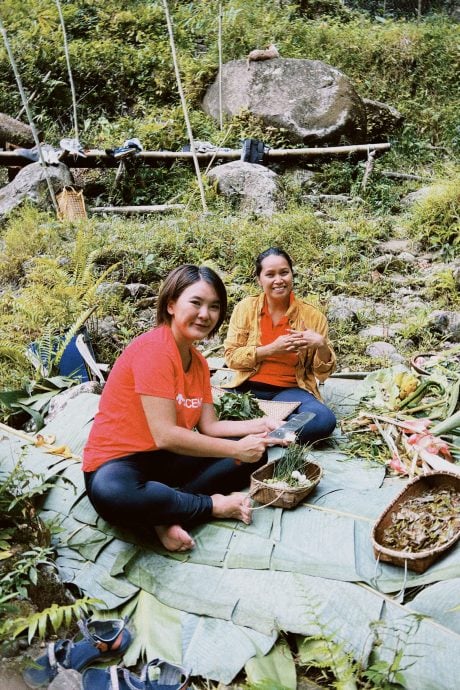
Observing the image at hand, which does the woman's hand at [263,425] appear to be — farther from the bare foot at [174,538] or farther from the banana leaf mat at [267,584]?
the bare foot at [174,538]

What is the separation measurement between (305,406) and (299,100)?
7.22 metres

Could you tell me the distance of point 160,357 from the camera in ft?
7.60

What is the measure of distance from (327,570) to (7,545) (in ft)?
3.71

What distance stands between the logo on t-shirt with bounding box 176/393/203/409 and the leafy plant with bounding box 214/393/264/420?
0.48 metres

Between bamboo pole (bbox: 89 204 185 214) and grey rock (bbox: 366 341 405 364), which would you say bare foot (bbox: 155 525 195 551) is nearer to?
grey rock (bbox: 366 341 405 364)

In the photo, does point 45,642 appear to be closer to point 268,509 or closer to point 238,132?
point 268,509

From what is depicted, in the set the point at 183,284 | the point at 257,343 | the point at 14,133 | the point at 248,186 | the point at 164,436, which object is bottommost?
the point at 248,186

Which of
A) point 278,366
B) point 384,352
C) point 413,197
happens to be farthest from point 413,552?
point 413,197

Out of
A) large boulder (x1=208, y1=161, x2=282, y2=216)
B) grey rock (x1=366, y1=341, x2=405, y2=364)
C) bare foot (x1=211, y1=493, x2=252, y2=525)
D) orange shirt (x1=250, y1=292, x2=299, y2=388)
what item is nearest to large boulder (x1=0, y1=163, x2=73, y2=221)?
large boulder (x1=208, y1=161, x2=282, y2=216)

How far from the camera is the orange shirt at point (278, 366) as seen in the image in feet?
11.1

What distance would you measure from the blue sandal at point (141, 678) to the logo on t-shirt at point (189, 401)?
37.6 inches

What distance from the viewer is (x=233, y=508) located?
238cm

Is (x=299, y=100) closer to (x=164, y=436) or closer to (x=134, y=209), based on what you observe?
(x=134, y=209)

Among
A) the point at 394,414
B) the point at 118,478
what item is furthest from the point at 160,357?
the point at 394,414
